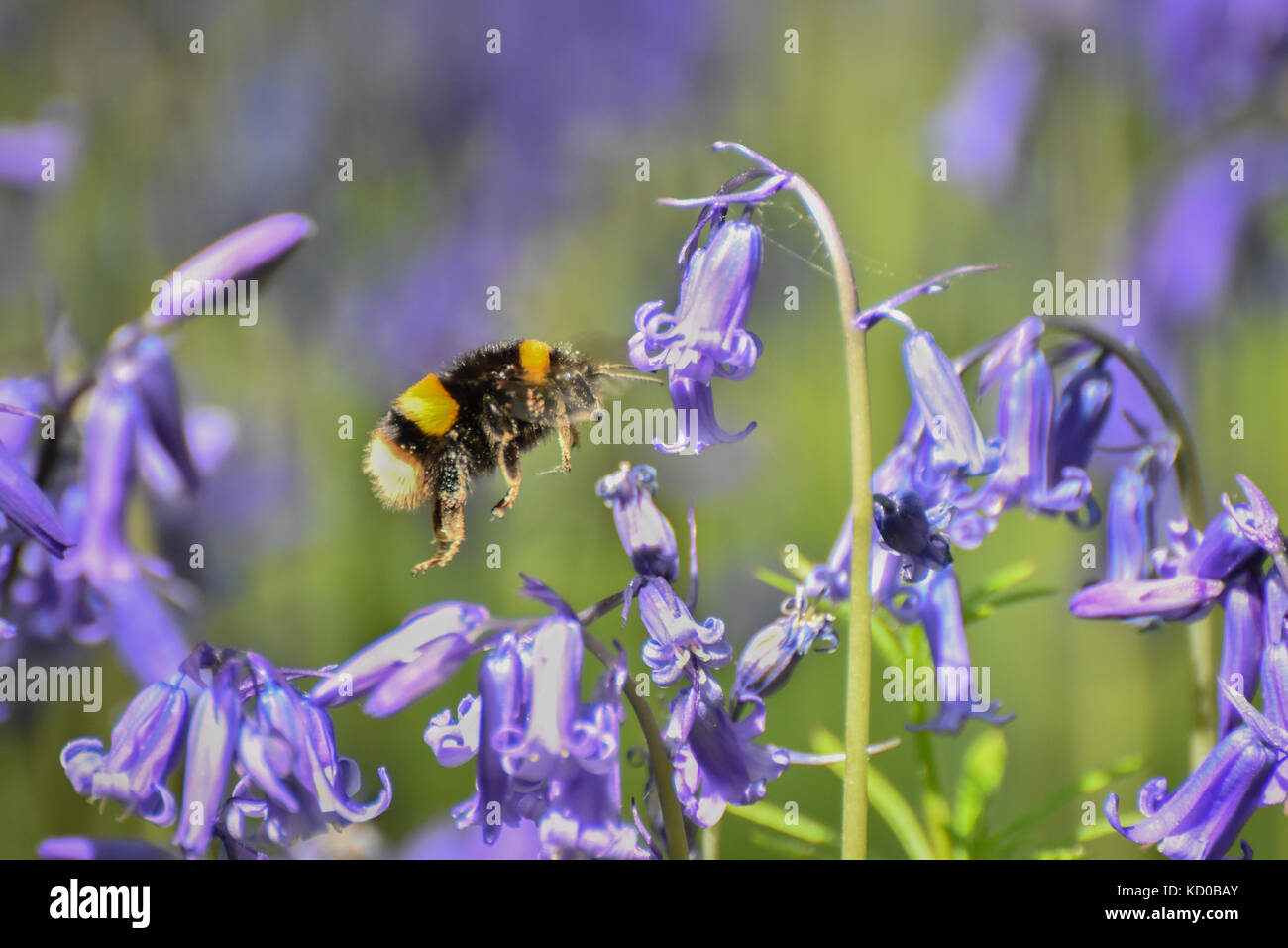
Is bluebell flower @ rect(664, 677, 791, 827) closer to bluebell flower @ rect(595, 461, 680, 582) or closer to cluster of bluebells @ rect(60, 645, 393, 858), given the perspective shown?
bluebell flower @ rect(595, 461, 680, 582)

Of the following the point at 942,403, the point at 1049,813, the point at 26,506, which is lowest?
the point at 1049,813

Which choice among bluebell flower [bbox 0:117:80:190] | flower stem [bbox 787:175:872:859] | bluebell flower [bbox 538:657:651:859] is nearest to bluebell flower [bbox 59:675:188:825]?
bluebell flower [bbox 538:657:651:859]

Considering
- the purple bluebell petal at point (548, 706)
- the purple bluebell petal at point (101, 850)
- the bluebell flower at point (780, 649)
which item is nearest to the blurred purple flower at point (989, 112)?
the bluebell flower at point (780, 649)

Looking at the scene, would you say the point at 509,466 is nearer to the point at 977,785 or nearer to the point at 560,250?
the point at 977,785

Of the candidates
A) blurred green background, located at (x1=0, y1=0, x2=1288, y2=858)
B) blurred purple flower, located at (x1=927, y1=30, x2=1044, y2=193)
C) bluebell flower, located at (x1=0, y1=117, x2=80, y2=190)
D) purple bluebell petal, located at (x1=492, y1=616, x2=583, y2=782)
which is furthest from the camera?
blurred purple flower, located at (x1=927, y1=30, x2=1044, y2=193)

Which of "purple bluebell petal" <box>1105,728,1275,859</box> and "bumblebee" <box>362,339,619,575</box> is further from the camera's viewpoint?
"bumblebee" <box>362,339,619,575</box>

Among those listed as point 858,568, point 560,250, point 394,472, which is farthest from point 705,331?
point 560,250
